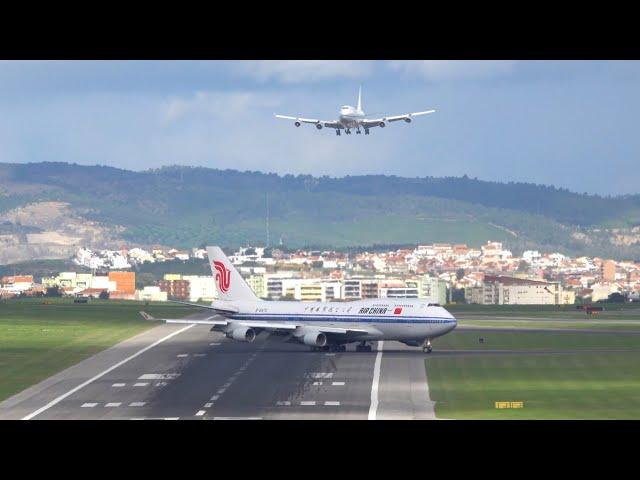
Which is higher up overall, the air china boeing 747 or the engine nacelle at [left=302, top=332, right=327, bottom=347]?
the air china boeing 747

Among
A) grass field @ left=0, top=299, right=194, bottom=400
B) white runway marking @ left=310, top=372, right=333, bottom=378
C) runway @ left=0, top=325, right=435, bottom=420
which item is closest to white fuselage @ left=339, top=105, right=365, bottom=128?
grass field @ left=0, top=299, right=194, bottom=400

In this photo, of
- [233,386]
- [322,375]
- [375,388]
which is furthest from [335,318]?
[375,388]

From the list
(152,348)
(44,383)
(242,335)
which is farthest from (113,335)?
(44,383)

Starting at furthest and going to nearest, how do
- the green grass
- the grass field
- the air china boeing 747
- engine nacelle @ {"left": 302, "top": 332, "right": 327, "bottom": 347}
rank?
engine nacelle @ {"left": 302, "top": 332, "right": 327, "bottom": 347}, the air china boeing 747, the grass field, the green grass

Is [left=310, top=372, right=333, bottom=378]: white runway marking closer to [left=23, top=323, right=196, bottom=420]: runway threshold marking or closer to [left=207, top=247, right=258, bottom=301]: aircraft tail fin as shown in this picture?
[left=23, top=323, right=196, bottom=420]: runway threshold marking

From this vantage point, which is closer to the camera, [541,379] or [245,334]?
[541,379]

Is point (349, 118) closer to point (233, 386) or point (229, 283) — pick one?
point (229, 283)
